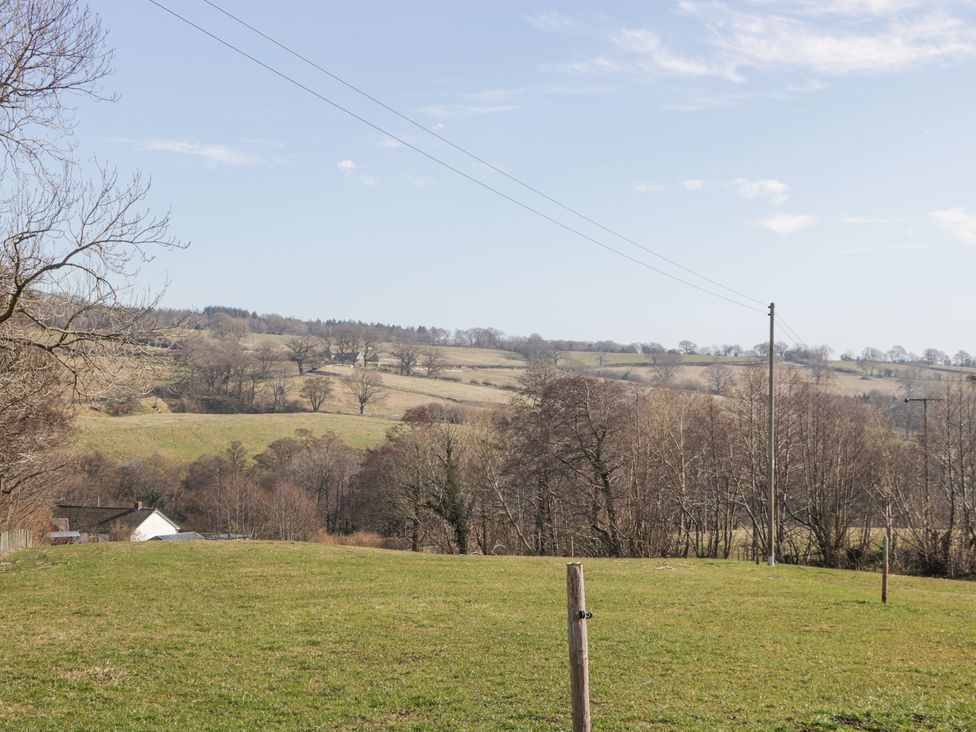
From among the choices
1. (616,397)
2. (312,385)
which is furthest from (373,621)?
(312,385)

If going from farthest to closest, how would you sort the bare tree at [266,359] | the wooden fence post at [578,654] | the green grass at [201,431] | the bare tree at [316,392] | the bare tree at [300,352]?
1. the bare tree at [300,352]
2. the bare tree at [316,392]
3. the bare tree at [266,359]
4. the green grass at [201,431]
5. the wooden fence post at [578,654]

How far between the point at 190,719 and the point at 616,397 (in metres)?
40.7

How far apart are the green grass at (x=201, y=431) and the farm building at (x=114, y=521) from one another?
9529 mm

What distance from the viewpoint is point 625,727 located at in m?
11.0

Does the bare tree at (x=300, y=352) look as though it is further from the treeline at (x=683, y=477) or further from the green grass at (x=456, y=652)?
the green grass at (x=456, y=652)

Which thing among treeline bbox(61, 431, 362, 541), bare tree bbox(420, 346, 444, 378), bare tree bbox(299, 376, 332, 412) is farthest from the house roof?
bare tree bbox(420, 346, 444, 378)

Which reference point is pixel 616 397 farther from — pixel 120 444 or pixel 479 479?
pixel 120 444

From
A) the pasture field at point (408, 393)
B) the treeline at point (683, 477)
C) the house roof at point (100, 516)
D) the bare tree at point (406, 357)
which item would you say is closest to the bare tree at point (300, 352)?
the pasture field at point (408, 393)

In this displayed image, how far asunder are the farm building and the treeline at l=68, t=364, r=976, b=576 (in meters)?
24.4

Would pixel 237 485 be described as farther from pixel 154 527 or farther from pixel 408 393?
pixel 408 393

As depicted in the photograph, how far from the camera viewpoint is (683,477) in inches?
1993

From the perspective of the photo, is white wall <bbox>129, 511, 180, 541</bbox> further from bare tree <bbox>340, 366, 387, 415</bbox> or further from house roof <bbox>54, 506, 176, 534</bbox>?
bare tree <bbox>340, 366, 387, 415</bbox>

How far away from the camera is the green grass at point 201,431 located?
9438 cm

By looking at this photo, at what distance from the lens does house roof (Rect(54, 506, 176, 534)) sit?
7725cm
